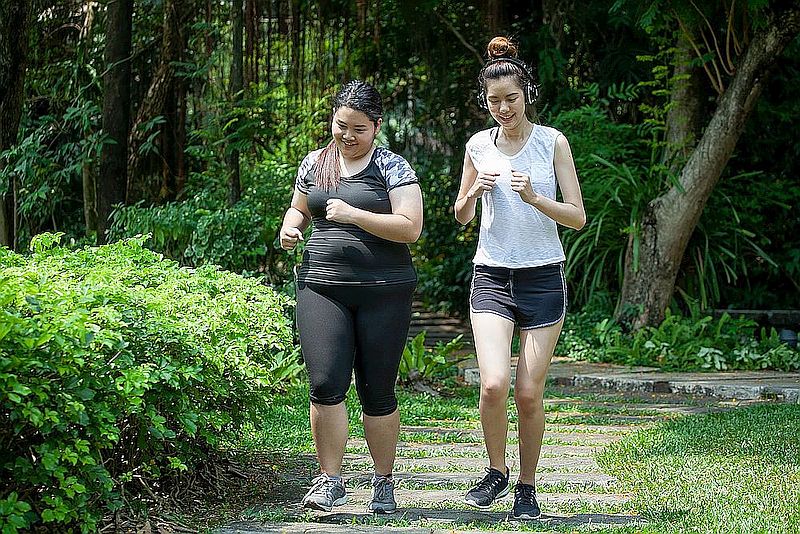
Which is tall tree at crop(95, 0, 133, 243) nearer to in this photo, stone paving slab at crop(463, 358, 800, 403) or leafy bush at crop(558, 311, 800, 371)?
stone paving slab at crop(463, 358, 800, 403)

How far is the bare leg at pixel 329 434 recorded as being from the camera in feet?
12.6

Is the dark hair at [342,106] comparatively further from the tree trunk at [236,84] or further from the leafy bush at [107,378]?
the tree trunk at [236,84]

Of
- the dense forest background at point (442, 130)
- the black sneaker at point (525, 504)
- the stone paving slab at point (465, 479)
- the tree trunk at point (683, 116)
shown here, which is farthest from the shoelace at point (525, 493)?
the tree trunk at point (683, 116)

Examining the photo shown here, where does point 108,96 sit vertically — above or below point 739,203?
above

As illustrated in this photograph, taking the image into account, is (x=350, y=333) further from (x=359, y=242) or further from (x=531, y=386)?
(x=531, y=386)

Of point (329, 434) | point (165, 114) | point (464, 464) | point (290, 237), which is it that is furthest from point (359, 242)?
point (165, 114)

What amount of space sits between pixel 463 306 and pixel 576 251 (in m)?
2.71

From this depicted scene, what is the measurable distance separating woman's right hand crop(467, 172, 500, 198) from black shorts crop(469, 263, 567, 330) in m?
0.29

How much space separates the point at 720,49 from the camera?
8906 millimetres

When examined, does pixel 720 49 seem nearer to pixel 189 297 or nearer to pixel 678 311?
pixel 678 311

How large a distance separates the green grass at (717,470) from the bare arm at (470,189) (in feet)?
4.21

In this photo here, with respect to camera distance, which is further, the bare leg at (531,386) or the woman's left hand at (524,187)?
the bare leg at (531,386)

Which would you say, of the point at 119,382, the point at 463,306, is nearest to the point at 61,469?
the point at 119,382

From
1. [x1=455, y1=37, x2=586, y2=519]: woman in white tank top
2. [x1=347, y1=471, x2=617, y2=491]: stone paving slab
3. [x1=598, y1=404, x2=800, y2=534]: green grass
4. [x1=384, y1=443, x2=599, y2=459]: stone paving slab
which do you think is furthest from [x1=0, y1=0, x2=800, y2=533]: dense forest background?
[x1=455, y1=37, x2=586, y2=519]: woman in white tank top
